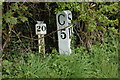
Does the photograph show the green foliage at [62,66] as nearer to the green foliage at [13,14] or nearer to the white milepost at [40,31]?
the white milepost at [40,31]

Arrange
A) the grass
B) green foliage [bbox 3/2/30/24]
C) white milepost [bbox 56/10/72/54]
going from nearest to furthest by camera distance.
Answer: green foliage [bbox 3/2/30/24] < the grass < white milepost [bbox 56/10/72/54]

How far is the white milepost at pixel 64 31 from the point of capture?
4.17 m

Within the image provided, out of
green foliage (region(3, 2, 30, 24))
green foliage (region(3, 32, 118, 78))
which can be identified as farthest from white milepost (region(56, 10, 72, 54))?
green foliage (region(3, 2, 30, 24))

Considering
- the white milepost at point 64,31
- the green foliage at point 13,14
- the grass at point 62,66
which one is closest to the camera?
the green foliage at point 13,14

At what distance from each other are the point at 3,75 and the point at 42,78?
533mm

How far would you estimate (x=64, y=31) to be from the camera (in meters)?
4.20

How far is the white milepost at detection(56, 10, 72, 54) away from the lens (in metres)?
4.17

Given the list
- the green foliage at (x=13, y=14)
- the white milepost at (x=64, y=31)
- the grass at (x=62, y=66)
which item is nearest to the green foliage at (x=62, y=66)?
the grass at (x=62, y=66)

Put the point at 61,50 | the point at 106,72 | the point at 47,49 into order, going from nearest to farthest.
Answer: the point at 106,72 < the point at 61,50 < the point at 47,49

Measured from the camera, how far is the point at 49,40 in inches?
191

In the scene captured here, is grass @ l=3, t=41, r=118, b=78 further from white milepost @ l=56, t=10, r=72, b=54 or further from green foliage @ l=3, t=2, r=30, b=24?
green foliage @ l=3, t=2, r=30, b=24

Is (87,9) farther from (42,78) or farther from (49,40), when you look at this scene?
(42,78)

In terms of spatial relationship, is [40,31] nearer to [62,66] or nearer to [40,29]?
[40,29]

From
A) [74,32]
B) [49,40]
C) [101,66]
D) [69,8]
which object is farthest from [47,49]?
[101,66]
